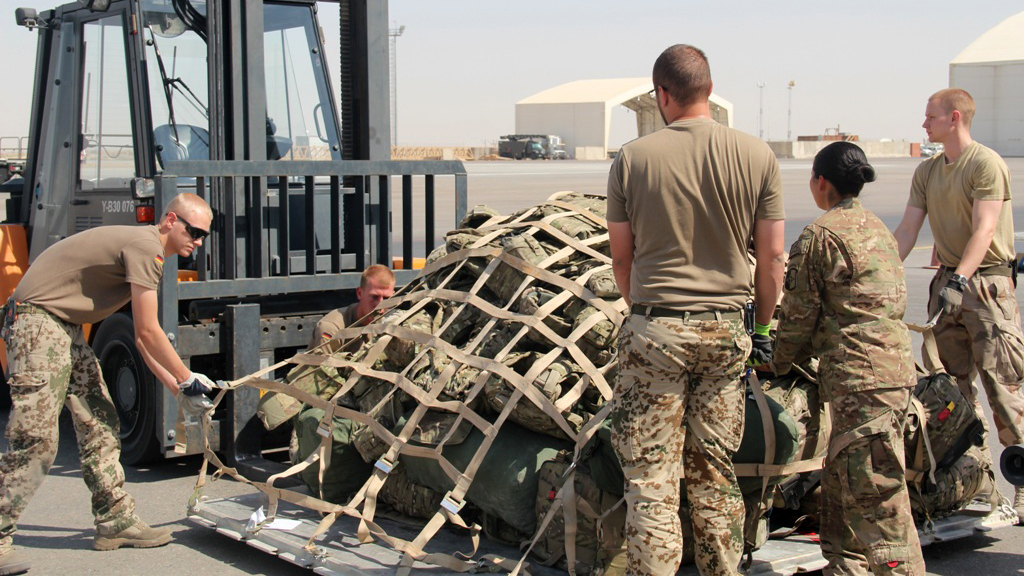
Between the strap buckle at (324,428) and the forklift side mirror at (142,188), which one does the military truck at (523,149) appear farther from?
the strap buckle at (324,428)

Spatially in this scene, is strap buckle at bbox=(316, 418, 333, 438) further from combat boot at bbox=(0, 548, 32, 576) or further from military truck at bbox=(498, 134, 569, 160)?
military truck at bbox=(498, 134, 569, 160)

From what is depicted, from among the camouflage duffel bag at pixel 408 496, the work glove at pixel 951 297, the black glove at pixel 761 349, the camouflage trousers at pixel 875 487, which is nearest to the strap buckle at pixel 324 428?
the camouflage duffel bag at pixel 408 496

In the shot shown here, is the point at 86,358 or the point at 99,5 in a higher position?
the point at 99,5

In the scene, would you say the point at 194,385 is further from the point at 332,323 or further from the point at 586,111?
the point at 586,111

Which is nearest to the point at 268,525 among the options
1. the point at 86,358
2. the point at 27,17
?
the point at 86,358

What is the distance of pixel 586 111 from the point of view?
93750 millimetres

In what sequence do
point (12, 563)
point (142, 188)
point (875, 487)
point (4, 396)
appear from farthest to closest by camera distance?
point (4, 396), point (142, 188), point (12, 563), point (875, 487)

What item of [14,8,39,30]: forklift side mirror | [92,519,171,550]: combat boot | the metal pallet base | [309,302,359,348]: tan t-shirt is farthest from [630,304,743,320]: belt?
[14,8,39,30]: forklift side mirror

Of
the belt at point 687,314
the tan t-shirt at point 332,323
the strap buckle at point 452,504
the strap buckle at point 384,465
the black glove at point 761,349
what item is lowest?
the strap buckle at point 452,504

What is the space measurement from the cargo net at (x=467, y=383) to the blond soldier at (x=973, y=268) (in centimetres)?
162

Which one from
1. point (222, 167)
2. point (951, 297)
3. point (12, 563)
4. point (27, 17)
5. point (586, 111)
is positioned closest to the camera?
point (12, 563)

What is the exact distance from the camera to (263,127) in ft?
23.3

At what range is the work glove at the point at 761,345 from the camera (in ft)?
14.5

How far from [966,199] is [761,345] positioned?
184 cm
